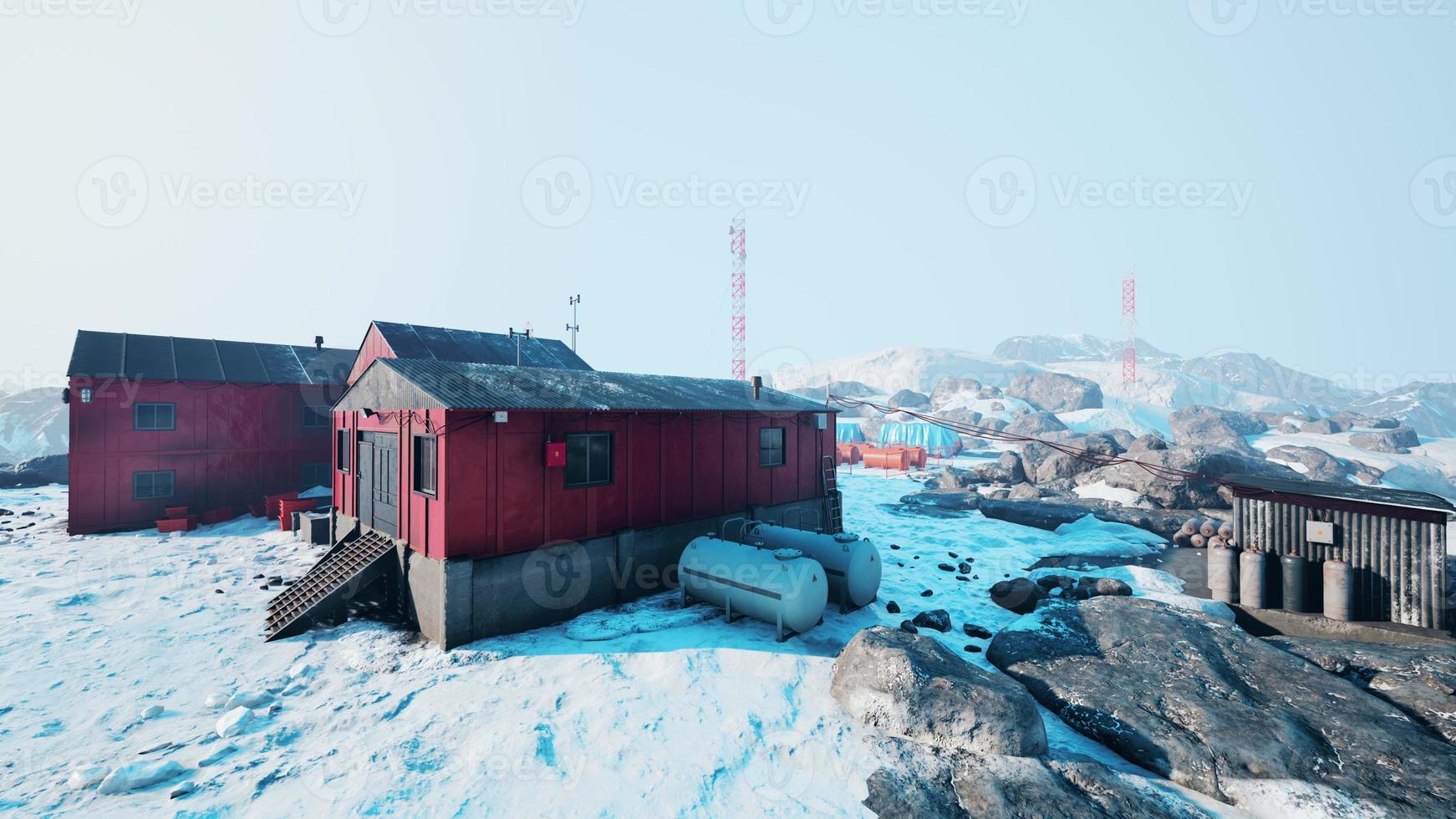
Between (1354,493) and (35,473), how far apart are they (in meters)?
57.2

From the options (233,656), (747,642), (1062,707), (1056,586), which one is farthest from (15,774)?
(1056,586)

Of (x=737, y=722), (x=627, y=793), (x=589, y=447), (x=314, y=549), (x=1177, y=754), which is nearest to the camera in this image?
(x=627, y=793)

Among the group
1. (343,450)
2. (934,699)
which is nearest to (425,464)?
(343,450)

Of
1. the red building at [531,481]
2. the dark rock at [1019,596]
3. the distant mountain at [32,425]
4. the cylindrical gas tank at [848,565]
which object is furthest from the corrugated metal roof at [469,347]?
the distant mountain at [32,425]

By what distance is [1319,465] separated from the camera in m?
41.3

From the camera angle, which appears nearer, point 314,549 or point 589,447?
point 589,447

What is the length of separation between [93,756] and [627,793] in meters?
7.47

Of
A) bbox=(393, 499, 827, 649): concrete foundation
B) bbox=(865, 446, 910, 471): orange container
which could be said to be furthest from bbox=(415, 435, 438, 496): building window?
bbox=(865, 446, 910, 471): orange container

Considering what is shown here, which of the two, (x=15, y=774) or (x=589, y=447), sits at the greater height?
(x=589, y=447)

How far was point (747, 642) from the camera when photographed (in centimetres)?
1149

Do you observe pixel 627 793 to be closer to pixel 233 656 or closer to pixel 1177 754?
pixel 1177 754

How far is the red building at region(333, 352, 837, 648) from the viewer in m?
11.7

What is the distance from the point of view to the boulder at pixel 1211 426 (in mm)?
59278

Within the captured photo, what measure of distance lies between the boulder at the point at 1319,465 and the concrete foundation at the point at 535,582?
47.7 meters
